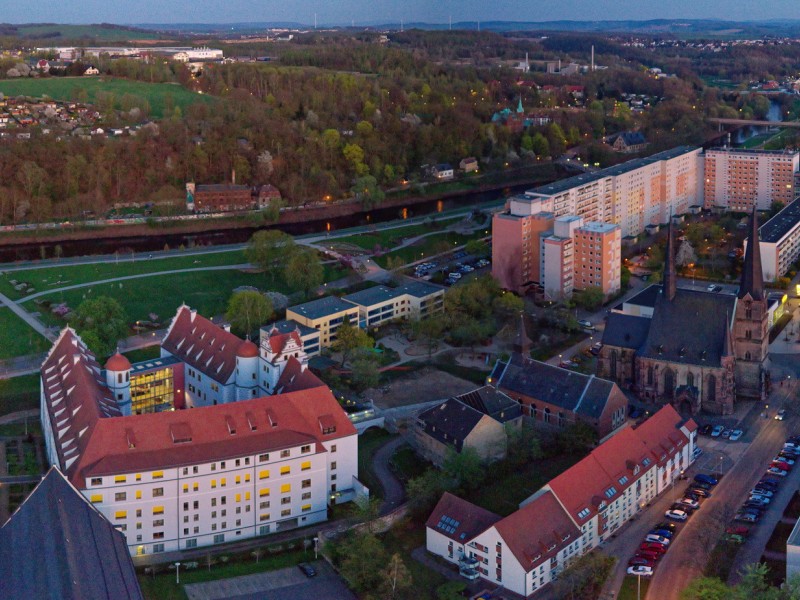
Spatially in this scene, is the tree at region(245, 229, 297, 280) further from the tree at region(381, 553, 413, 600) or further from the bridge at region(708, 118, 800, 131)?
the bridge at region(708, 118, 800, 131)

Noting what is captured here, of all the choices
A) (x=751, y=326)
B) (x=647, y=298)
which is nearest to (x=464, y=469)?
(x=751, y=326)

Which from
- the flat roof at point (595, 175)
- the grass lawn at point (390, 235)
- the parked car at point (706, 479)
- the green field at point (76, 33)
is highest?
the green field at point (76, 33)

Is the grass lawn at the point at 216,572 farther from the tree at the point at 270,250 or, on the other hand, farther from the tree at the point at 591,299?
the tree at the point at 270,250

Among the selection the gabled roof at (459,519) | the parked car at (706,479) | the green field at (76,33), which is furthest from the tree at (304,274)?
the green field at (76,33)

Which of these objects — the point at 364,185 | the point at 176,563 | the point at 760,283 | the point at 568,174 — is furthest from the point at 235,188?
the point at 176,563

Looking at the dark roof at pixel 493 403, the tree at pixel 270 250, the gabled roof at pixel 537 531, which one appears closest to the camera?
the gabled roof at pixel 537 531
